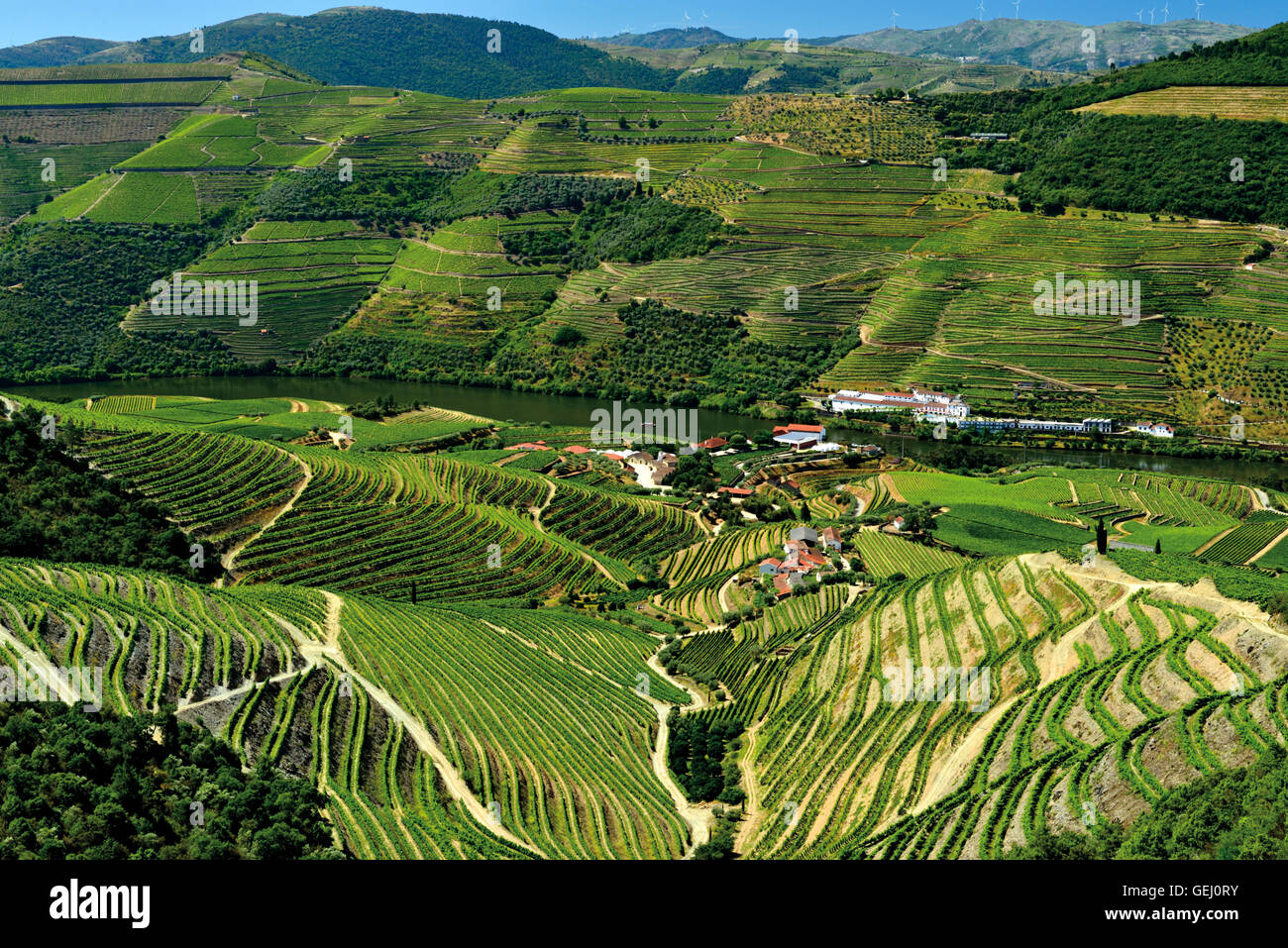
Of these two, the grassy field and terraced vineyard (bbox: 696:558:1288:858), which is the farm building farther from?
the grassy field

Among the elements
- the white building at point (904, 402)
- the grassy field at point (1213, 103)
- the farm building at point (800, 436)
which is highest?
the grassy field at point (1213, 103)

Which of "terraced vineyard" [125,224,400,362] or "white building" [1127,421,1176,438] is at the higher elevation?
"terraced vineyard" [125,224,400,362]

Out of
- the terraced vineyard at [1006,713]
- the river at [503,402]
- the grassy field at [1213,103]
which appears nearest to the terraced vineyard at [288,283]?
the river at [503,402]

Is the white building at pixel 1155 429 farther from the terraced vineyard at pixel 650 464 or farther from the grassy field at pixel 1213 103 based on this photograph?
the grassy field at pixel 1213 103

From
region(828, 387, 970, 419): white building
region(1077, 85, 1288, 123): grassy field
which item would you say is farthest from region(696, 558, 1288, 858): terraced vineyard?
region(1077, 85, 1288, 123): grassy field

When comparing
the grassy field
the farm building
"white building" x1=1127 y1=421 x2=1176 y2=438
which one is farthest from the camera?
the grassy field

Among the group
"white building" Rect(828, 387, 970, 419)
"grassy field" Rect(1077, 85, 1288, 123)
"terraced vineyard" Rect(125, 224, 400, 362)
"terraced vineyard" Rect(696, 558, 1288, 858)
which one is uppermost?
"grassy field" Rect(1077, 85, 1288, 123)

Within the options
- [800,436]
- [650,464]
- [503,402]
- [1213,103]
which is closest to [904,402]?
[800,436]

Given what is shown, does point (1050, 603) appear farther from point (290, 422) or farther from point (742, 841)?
point (290, 422)
